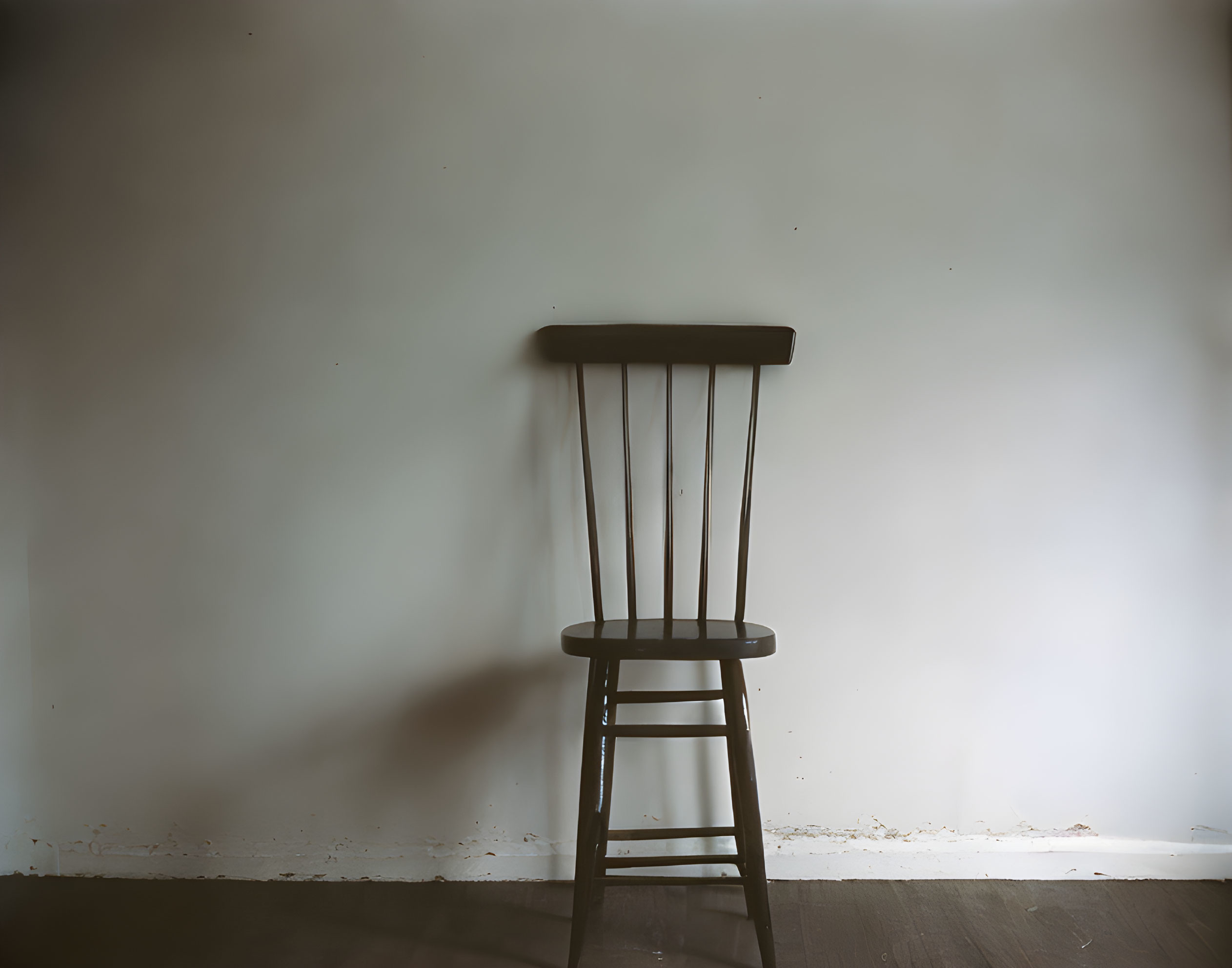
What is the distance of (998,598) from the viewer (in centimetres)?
160

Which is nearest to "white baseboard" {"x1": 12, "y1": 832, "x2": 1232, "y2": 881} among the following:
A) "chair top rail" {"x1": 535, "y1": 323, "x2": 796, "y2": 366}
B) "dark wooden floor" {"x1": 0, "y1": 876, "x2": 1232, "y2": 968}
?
"dark wooden floor" {"x1": 0, "y1": 876, "x2": 1232, "y2": 968}

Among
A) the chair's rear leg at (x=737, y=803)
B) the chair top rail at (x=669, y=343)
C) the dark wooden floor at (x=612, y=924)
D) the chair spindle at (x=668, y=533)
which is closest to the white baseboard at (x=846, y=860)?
the dark wooden floor at (x=612, y=924)

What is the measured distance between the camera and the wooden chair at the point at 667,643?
125cm

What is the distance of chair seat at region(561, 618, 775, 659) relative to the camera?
4.01ft

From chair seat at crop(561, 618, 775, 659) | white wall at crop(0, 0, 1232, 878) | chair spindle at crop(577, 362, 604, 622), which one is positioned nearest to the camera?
chair seat at crop(561, 618, 775, 659)

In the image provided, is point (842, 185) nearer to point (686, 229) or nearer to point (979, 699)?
point (686, 229)

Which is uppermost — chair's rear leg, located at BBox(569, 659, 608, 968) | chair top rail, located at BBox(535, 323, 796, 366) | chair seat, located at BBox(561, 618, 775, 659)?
chair top rail, located at BBox(535, 323, 796, 366)

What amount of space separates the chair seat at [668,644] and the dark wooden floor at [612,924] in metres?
0.56

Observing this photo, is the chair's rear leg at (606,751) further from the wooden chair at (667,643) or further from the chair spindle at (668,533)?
the chair spindle at (668,533)

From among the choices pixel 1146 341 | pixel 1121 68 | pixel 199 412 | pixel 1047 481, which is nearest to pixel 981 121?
pixel 1121 68

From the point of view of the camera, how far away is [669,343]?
5.04 ft

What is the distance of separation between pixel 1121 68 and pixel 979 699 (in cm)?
140

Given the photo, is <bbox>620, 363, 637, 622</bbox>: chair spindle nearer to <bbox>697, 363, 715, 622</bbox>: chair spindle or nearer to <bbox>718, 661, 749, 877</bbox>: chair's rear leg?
<bbox>697, 363, 715, 622</bbox>: chair spindle

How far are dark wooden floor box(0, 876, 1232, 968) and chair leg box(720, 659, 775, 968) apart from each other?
112 millimetres
